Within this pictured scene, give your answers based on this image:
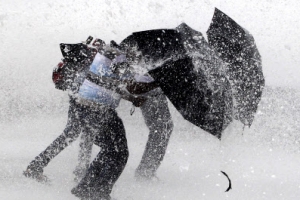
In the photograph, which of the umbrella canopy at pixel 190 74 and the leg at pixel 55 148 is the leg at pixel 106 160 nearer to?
the leg at pixel 55 148

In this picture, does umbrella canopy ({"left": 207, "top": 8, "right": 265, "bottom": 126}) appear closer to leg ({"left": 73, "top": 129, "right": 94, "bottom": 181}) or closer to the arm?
the arm

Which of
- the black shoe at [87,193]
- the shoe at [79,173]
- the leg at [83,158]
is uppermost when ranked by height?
the black shoe at [87,193]

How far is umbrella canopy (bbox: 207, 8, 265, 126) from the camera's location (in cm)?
485

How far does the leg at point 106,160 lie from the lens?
5.45 metres

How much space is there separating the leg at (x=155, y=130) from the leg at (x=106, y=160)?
0.82 metres

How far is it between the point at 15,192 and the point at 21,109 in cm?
587

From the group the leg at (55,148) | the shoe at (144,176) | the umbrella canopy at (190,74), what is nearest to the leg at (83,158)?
the leg at (55,148)

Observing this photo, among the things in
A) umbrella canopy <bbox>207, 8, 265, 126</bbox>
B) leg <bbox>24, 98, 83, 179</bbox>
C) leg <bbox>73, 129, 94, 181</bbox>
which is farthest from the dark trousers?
umbrella canopy <bbox>207, 8, 265, 126</bbox>

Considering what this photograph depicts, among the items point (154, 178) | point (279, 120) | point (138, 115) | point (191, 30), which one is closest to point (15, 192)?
point (154, 178)

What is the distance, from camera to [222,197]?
6.25m

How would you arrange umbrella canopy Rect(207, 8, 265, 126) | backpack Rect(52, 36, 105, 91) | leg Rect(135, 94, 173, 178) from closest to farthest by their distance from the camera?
umbrella canopy Rect(207, 8, 265, 126) < backpack Rect(52, 36, 105, 91) < leg Rect(135, 94, 173, 178)

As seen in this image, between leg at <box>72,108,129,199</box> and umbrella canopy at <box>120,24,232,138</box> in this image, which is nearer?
umbrella canopy at <box>120,24,232,138</box>

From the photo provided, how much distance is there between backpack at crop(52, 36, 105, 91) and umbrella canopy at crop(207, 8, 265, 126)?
1.05 metres

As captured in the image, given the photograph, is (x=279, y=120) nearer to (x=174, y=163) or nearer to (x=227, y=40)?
(x=174, y=163)
